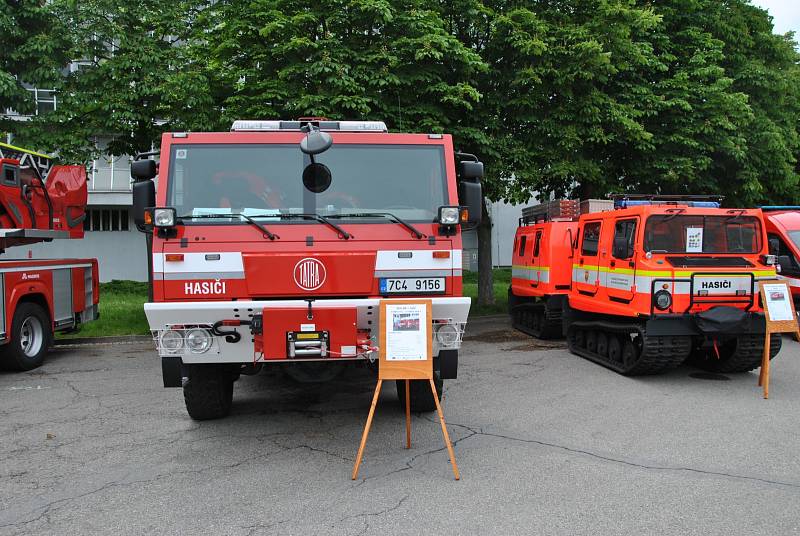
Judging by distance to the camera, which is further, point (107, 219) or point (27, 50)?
point (107, 219)

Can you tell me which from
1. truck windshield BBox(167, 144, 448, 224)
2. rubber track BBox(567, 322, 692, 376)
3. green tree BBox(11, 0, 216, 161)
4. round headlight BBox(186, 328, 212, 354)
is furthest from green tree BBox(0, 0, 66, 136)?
rubber track BBox(567, 322, 692, 376)

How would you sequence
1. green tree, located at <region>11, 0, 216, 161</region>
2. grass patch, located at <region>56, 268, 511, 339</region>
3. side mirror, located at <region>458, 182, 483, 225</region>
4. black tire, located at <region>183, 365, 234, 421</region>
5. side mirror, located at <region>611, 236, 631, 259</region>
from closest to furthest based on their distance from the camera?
side mirror, located at <region>458, 182, 483, 225</region>
black tire, located at <region>183, 365, 234, 421</region>
side mirror, located at <region>611, 236, 631, 259</region>
green tree, located at <region>11, 0, 216, 161</region>
grass patch, located at <region>56, 268, 511, 339</region>

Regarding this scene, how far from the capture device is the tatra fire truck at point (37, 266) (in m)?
9.67

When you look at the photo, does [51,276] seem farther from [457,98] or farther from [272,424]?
[457,98]

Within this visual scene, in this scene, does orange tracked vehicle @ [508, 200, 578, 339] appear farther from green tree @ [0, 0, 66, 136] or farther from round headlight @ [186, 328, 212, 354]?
green tree @ [0, 0, 66, 136]

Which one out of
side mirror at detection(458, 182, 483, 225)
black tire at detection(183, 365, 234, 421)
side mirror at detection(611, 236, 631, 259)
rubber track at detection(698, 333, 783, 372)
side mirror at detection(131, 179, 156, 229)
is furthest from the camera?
side mirror at detection(611, 236, 631, 259)

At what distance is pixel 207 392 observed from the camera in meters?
6.46

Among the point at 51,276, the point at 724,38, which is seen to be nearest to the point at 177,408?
the point at 51,276

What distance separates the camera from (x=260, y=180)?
5.72 m

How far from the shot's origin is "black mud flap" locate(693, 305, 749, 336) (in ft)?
27.4

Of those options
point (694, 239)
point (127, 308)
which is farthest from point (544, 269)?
point (127, 308)

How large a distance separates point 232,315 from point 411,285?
4.96ft

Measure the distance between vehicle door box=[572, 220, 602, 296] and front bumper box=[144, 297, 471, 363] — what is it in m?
5.43

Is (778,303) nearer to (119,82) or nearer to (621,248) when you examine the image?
(621,248)
